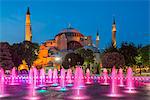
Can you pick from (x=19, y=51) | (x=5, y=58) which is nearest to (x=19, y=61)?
(x=19, y=51)

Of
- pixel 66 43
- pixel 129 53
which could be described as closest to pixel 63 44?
pixel 66 43

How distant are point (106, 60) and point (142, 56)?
4.69m

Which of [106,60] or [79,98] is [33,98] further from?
[106,60]

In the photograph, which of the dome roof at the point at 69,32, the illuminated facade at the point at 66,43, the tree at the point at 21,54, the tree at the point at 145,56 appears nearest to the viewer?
the tree at the point at 145,56

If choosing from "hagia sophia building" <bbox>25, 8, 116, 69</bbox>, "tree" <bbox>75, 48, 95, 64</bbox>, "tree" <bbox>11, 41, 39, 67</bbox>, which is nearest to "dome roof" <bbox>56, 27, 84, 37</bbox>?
"hagia sophia building" <bbox>25, 8, 116, 69</bbox>

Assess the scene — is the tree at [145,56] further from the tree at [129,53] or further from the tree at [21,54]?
the tree at [21,54]

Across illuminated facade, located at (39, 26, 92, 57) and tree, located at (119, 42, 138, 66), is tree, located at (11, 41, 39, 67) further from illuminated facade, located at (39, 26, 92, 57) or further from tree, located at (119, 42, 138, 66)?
illuminated facade, located at (39, 26, 92, 57)

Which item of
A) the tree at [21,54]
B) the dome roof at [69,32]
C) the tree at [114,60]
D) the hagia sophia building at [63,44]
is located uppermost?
the dome roof at [69,32]

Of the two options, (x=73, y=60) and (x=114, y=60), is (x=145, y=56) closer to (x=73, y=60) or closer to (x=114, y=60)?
(x=114, y=60)

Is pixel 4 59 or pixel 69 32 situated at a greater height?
pixel 69 32

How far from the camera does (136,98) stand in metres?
12.8

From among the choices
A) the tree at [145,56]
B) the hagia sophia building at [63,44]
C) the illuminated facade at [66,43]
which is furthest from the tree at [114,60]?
the illuminated facade at [66,43]

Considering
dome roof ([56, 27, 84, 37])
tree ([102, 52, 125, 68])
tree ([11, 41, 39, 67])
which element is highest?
dome roof ([56, 27, 84, 37])

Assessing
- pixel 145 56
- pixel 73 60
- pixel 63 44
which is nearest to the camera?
pixel 145 56
